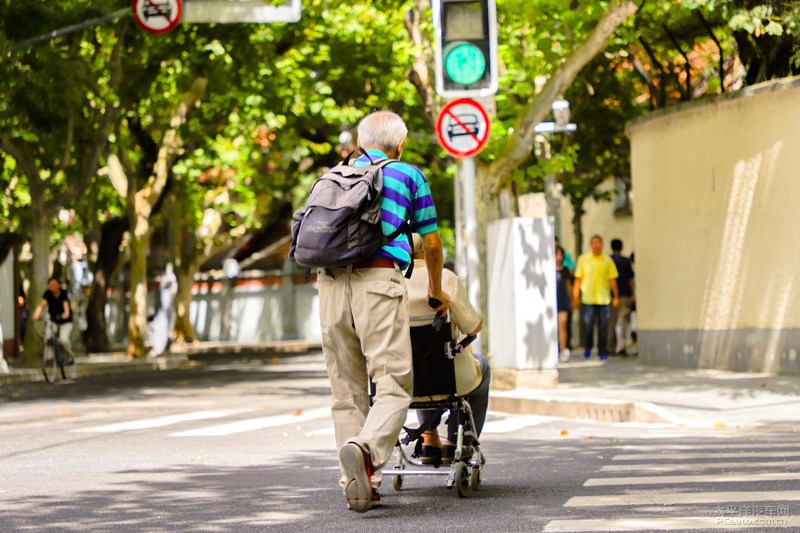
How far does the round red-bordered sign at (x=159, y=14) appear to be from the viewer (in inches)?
657

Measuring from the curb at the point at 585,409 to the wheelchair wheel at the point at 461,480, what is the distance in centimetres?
505

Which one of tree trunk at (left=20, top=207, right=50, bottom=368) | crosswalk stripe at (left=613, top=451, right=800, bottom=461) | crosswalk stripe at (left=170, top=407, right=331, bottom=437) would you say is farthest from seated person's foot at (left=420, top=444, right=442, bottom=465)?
tree trunk at (left=20, top=207, right=50, bottom=368)

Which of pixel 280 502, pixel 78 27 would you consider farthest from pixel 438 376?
pixel 78 27

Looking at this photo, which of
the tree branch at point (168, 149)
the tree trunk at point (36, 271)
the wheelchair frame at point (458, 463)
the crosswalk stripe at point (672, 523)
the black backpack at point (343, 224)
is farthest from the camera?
the tree branch at point (168, 149)

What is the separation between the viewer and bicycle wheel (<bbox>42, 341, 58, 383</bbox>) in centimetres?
2208

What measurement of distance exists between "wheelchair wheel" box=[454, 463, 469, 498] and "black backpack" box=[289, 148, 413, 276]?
129 centimetres

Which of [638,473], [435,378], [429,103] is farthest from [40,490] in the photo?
[429,103]

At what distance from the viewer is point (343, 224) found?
6.55 meters

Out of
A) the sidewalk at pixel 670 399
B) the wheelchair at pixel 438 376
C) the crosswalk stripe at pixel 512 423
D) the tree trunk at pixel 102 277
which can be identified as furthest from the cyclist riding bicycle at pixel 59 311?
the wheelchair at pixel 438 376

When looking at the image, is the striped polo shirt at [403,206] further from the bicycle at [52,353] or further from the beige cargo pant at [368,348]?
the bicycle at [52,353]

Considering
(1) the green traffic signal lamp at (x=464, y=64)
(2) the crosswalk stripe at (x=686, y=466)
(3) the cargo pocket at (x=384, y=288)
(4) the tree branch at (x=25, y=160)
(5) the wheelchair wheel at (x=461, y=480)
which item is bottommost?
(2) the crosswalk stripe at (x=686, y=466)

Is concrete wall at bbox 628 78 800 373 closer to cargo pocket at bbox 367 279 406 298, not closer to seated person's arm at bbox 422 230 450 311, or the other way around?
seated person's arm at bbox 422 230 450 311

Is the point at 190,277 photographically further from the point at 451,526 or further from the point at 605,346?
the point at 451,526

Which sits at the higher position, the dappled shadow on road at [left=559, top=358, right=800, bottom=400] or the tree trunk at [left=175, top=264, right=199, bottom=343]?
the tree trunk at [left=175, top=264, right=199, bottom=343]
